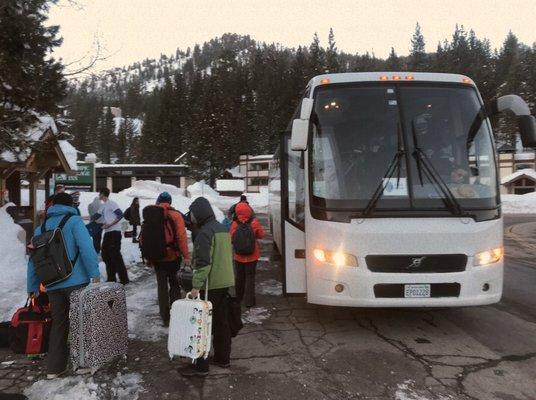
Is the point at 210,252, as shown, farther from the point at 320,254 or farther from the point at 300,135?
the point at 300,135

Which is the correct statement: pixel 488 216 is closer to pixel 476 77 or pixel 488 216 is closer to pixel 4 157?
pixel 4 157

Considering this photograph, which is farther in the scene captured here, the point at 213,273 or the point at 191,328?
the point at 213,273

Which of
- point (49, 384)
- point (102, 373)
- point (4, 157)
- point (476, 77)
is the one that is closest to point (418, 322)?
point (102, 373)

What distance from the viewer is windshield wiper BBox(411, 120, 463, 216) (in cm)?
503

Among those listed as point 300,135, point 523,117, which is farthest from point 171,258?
point 523,117

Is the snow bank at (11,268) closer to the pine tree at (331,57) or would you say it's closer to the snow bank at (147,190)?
the snow bank at (147,190)

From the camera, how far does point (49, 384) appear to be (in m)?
4.00

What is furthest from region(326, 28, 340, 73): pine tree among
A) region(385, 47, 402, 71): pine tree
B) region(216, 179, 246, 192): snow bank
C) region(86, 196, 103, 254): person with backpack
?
region(86, 196, 103, 254): person with backpack

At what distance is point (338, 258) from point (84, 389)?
9.79 feet

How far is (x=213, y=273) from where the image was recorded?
423cm

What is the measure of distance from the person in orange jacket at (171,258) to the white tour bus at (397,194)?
1416mm

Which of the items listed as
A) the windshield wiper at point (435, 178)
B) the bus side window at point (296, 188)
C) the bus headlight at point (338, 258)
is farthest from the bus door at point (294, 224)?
the windshield wiper at point (435, 178)

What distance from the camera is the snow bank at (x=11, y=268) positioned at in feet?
21.5

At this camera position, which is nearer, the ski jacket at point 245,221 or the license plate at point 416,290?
the license plate at point 416,290
